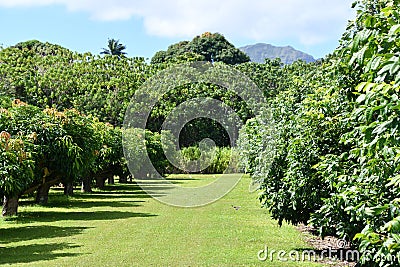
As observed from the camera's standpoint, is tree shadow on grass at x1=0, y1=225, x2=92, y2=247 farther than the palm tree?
No

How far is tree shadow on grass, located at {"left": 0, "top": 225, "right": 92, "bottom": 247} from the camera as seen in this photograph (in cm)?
1212

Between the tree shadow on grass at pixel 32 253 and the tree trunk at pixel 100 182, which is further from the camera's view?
the tree trunk at pixel 100 182

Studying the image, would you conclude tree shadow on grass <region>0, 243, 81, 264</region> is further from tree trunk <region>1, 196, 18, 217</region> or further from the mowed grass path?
tree trunk <region>1, 196, 18, 217</region>

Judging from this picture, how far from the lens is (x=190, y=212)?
17.5m

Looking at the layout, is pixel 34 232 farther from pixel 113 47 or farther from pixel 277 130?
pixel 113 47

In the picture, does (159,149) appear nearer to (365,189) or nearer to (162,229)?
(162,229)

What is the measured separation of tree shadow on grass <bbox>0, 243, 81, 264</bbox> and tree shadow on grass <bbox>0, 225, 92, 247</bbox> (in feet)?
3.26

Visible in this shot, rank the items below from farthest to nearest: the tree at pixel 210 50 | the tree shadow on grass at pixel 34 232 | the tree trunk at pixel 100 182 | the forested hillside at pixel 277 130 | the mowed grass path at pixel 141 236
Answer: the tree at pixel 210 50, the tree trunk at pixel 100 182, the tree shadow on grass at pixel 34 232, the mowed grass path at pixel 141 236, the forested hillside at pixel 277 130

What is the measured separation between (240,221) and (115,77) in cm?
2951

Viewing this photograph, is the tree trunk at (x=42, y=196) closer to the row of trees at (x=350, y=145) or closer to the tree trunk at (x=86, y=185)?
the tree trunk at (x=86, y=185)

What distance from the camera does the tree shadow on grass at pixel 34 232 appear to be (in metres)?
12.1

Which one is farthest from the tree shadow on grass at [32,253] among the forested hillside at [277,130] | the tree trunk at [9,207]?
the tree trunk at [9,207]

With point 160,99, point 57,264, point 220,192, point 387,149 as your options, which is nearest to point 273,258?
point 57,264

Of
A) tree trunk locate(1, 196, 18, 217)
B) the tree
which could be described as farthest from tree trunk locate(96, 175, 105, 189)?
the tree
